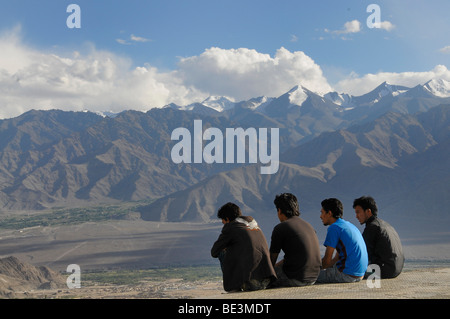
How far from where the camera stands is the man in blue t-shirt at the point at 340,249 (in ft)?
36.8

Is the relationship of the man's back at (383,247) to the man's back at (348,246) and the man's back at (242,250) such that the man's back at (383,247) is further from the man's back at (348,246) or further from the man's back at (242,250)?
the man's back at (242,250)

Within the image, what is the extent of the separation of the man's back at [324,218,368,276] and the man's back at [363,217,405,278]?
727 mm

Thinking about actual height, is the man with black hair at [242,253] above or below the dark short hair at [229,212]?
below

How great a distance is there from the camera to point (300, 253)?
1094 cm

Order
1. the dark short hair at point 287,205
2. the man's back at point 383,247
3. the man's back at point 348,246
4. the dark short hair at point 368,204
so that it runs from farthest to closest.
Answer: the dark short hair at point 368,204 → the man's back at point 383,247 → the man's back at point 348,246 → the dark short hair at point 287,205

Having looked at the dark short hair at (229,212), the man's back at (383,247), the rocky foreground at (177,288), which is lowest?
the rocky foreground at (177,288)

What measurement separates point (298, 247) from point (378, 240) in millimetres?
2564

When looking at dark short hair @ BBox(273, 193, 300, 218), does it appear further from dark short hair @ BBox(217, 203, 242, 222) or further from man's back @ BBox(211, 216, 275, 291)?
dark short hair @ BBox(217, 203, 242, 222)

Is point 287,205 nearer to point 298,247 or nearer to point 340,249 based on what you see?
point 298,247

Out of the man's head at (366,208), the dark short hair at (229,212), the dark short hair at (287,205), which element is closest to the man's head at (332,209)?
the dark short hair at (287,205)

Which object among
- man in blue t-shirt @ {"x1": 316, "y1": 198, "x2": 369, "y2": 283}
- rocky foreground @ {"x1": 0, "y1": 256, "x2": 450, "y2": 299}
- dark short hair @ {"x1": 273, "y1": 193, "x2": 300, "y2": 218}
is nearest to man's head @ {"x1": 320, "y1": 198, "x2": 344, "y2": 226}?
man in blue t-shirt @ {"x1": 316, "y1": 198, "x2": 369, "y2": 283}

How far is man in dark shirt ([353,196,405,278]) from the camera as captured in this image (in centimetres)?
1216
